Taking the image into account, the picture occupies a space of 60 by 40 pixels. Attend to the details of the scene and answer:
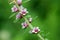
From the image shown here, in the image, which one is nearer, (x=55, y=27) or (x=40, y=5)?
(x=55, y=27)

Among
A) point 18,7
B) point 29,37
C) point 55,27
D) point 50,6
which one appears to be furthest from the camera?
point 50,6

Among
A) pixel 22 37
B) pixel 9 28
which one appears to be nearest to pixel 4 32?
pixel 9 28

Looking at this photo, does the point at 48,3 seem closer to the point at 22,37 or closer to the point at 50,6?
the point at 50,6

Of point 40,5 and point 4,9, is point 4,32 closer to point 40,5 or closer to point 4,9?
point 4,9

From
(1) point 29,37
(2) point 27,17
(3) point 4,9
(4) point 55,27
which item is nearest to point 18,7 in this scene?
(2) point 27,17

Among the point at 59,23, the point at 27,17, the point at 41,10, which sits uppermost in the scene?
the point at 41,10

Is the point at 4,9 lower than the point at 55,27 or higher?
higher

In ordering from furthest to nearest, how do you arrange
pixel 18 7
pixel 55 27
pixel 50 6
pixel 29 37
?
pixel 50 6
pixel 55 27
pixel 29 37
pixel 18 7
